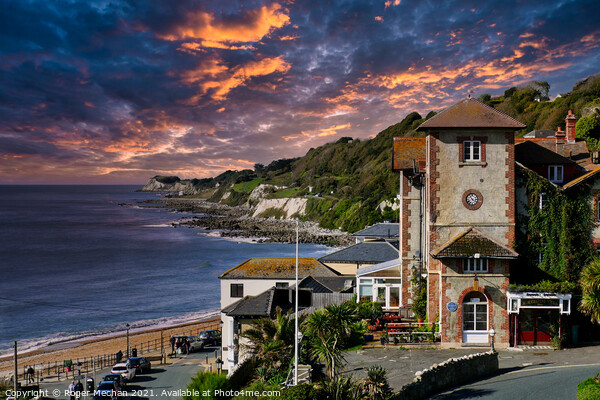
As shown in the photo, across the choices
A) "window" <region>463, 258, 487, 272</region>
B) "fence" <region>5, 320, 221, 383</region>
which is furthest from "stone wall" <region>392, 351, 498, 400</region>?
"fence" <region>5, 320, 221, 383</region>

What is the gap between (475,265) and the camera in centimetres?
2339

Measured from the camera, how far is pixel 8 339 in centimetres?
4925

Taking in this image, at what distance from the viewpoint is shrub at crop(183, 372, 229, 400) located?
14.2m

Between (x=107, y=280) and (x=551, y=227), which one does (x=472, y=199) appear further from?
(x=107, y=280)

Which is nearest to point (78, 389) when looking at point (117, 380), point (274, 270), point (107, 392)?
point (117, 380)

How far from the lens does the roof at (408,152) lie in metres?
29.8

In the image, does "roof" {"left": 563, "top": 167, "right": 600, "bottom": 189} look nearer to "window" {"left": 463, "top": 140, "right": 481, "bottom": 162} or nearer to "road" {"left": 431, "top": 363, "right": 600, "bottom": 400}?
"window" {"left": 463, "top": 140, "right": 481, "bottom": 162}

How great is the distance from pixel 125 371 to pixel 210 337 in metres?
12.8

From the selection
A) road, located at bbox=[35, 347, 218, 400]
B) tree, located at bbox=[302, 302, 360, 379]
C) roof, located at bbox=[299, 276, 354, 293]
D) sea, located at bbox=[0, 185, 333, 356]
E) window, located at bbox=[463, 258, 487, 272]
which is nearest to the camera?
tree, located at bbox=[302, 302, 360, 379]

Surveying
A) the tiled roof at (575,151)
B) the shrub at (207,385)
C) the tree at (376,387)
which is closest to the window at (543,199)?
the tiled roof at (575,151)

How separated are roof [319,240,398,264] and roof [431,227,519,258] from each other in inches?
692

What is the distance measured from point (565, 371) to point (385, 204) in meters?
101

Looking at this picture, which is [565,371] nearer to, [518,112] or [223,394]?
[223,394]

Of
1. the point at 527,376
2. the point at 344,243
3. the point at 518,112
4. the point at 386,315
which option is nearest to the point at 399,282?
the point at 386,315
